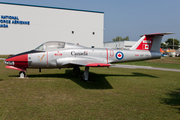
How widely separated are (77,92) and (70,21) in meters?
36.4

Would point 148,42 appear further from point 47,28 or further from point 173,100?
point 47,28

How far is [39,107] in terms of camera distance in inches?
234

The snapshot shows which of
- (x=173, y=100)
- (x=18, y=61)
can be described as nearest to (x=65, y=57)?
(x=18, y=61)

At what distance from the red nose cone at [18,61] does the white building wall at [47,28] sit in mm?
29523

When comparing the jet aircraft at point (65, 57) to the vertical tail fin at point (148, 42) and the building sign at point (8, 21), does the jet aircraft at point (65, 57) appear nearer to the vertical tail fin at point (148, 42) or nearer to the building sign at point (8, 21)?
the vertical tail fin at point (148, 42)

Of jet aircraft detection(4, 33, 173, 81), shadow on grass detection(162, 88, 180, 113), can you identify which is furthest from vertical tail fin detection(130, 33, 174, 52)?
shadow on grass detection(162, 88, 180, 113)

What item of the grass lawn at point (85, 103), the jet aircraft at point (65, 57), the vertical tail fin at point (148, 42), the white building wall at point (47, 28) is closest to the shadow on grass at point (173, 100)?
the grass lawn at point (85, 103)

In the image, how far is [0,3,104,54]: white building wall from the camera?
1463 inches

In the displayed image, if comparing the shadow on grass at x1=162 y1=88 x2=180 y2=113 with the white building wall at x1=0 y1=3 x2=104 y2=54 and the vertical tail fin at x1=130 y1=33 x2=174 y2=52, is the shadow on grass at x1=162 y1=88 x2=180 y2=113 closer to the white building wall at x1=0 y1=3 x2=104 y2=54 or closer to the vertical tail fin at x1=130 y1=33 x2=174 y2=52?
the vertical tail fin at x1=130 y1=33 x2=174 y2=52

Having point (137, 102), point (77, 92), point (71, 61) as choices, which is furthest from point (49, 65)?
point (137, 102)

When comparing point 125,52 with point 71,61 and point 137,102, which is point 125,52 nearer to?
point 71,61

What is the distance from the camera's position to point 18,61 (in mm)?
10758

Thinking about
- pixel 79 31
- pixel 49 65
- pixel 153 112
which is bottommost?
pixel 153 112

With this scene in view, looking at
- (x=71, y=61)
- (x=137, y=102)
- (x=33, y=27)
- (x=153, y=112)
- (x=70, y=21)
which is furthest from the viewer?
(x=70, y=21)
